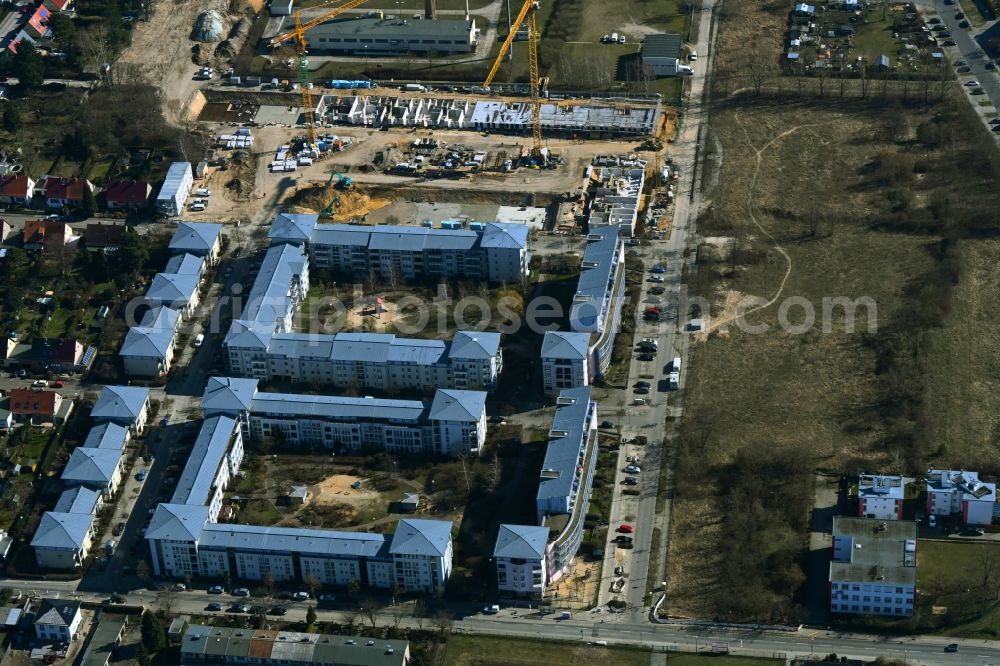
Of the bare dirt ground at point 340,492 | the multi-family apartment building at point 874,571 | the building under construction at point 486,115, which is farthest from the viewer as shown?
the building under construction at point 486,115

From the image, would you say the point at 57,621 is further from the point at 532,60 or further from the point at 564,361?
the point at 532,60

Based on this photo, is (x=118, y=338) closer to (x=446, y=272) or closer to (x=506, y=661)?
(x=446, y=272)

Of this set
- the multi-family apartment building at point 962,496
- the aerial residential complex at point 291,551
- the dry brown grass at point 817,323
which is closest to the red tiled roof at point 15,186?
the aerial residential complex at point 291,551

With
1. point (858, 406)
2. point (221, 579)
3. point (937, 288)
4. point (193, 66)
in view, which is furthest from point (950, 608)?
point (193, 66)

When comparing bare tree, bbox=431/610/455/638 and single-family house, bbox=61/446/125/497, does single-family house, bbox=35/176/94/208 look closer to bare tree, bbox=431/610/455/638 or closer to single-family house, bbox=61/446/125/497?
single-family house, bbox=61/446/125/497

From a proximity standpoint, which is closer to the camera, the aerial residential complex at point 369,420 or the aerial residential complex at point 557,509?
the aerial residential complex at point 557,509

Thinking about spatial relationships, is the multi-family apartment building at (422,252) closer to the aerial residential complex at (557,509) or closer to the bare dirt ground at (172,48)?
the aerial residential complex at (557,509)

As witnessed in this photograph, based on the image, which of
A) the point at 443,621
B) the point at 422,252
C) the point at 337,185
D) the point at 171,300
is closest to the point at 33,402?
the point at 171,300
